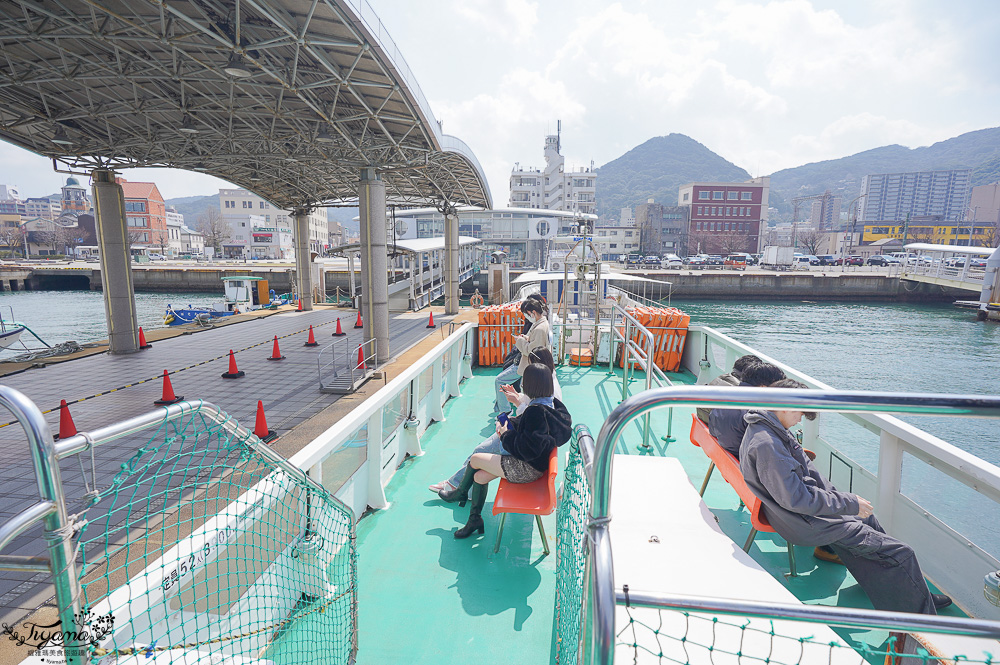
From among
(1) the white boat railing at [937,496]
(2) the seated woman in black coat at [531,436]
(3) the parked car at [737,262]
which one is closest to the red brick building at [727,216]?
(3) the parked car at [737,262]

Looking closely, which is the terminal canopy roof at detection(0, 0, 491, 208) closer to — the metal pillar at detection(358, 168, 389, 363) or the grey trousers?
the metal pillar at detection(358, 168, 389, 363)

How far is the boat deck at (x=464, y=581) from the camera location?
282 cm

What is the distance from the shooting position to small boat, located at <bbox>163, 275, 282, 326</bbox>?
1916 centimetres

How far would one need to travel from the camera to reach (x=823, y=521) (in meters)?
2.80

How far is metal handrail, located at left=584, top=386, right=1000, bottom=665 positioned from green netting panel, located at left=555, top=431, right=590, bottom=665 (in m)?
0.62

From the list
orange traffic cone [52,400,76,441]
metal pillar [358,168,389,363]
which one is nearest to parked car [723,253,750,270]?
metal pillar [358,168,389,363]

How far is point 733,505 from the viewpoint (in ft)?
14.2

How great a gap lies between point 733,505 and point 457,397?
428cm

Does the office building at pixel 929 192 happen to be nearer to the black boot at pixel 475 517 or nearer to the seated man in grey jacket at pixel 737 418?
the seated man in grey jacket at pixel 737 418

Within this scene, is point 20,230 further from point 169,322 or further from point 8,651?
point 8,651

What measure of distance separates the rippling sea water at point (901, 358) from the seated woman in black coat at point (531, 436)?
257 cm

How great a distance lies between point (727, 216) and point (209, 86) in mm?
87861

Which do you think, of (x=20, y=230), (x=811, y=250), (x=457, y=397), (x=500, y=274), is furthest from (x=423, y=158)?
(x=20, y=230)

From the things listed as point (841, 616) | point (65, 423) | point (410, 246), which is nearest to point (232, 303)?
point (410, 246)
